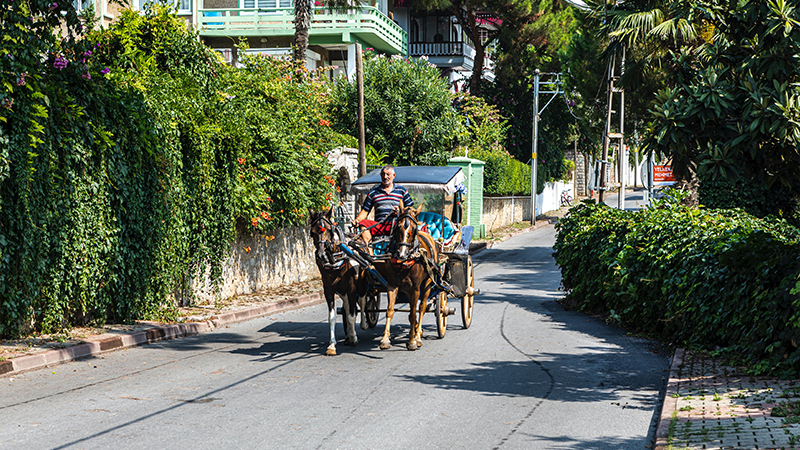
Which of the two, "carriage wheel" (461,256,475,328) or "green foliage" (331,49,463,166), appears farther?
"green foliage" (331,49,463,166)

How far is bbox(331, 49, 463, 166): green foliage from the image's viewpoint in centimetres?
3066

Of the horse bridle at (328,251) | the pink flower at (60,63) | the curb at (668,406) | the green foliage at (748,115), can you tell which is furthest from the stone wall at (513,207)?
the green foliage at (748,115)

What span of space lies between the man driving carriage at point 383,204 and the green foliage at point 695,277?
13.5 feet

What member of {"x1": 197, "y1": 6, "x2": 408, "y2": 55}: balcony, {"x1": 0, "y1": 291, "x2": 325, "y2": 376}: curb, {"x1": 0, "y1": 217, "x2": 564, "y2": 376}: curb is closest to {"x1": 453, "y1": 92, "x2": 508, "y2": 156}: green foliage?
{"x1": 197, "y1": 6, "x2": 408, "y2": 55}: balcony

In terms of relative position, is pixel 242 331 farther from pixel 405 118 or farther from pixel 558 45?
pixel 558 45

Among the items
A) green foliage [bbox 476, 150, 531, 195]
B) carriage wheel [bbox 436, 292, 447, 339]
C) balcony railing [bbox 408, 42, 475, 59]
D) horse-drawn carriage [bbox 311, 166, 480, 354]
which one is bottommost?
carriage wheel [bbox 436, 292, 447, 339]

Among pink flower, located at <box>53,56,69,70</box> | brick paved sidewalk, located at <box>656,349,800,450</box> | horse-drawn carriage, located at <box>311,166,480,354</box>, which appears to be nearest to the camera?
brick paved sidewalk, located at <box>656,349,800,450</box>

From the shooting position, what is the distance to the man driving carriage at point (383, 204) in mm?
11188

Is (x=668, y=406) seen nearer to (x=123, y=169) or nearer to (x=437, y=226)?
(x=437, y=226)

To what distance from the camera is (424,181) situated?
13773mm

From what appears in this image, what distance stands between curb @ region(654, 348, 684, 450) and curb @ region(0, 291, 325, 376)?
23.5ft

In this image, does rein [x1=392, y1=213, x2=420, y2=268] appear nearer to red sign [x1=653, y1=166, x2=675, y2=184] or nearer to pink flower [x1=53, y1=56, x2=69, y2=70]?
pink flower [x1=53, y1=56, x2=69, y2=70]

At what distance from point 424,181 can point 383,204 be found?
265 cm

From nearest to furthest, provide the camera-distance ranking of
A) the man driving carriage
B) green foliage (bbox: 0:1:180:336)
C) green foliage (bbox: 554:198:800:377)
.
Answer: green foliage (bbox: 554:198:800:377), green foliage (bbox: 0:1:180:336), the man driving carriage
